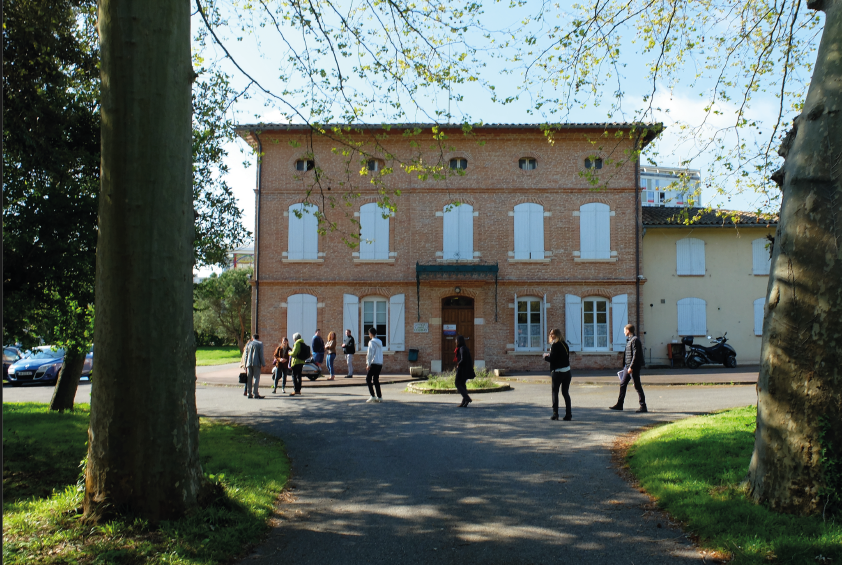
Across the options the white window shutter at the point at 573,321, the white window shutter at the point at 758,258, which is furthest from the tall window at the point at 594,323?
the white window shutter at the point at 758,258

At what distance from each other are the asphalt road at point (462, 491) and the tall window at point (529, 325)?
398 inches

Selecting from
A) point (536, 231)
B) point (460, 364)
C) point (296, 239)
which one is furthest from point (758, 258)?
point (296, 239)

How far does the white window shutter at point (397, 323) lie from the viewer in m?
22.5

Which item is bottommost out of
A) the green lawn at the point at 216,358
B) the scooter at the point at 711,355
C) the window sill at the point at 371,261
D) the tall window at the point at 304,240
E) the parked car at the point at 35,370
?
the green lawn at the point at 216,358

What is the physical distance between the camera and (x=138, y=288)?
183 inches

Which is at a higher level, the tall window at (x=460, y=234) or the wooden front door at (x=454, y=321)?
the tall window at (x=460, y=234)

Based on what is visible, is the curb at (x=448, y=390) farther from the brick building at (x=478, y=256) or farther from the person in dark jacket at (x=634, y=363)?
the brick building at (x=478, y=256)

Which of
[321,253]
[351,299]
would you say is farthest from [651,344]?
[321,253]

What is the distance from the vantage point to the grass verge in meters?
4.20

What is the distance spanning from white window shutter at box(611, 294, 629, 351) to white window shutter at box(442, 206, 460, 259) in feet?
19.8

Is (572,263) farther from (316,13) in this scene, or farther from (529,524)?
(529,524)

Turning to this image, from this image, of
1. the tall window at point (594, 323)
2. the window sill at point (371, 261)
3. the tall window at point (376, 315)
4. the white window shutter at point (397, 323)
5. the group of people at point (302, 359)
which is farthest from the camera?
the window sill at point (371, 261)

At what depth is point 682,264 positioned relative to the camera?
23.7 m

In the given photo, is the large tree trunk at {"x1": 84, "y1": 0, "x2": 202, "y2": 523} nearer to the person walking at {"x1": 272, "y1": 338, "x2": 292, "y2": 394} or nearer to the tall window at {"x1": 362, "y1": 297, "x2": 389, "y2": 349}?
the person walking at {"x1": 272, "y1": 338, "x2": 292, "y2": 394}
